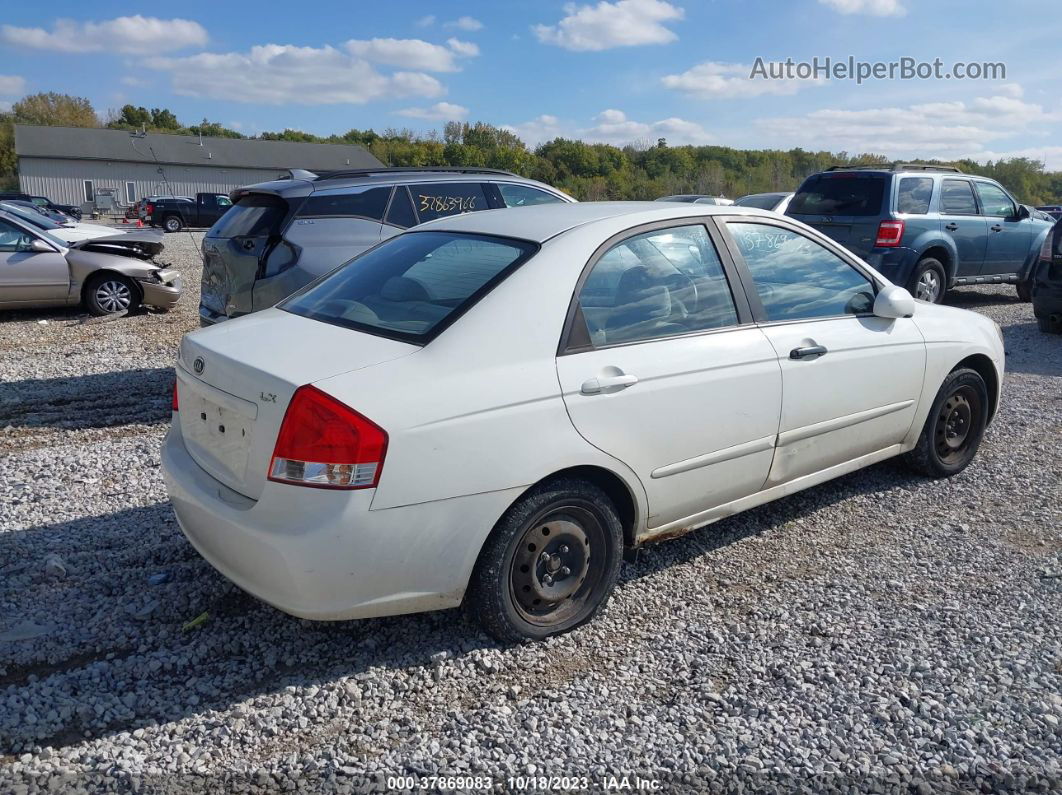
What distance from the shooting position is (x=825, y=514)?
4.78 metres

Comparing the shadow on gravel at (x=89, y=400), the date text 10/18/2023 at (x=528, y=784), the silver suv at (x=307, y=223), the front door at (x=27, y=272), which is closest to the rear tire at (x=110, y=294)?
the front door at (x=27, y=272)

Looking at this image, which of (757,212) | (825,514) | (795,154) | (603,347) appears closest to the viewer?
(603,347)

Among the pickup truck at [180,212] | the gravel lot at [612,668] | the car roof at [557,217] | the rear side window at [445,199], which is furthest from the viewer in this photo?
the pickup truck at [180,212]

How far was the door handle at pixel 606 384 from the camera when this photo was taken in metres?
3.30

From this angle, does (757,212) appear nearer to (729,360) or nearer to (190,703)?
(729,360)

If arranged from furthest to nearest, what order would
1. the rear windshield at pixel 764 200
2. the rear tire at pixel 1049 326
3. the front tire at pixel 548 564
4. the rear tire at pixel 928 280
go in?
the rear windshield at pixel 764 200, the rear tire at pixel 928 280, the rear tire at pixel 1049 326, the front tire at pixel 548 564

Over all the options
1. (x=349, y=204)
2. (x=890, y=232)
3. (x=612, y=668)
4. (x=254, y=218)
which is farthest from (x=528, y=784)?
(x=890, y=232)

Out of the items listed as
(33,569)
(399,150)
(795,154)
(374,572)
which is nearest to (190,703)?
(374,572)

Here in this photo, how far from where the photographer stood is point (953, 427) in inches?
Answer: 206

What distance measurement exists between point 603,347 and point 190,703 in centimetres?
202

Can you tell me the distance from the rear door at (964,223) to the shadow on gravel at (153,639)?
Result: 896cm

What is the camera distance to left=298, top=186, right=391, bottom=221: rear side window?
670cm

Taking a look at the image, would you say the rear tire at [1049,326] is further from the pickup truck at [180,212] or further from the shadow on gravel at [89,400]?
the pickup truck at [180,212]

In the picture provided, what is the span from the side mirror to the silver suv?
3.70 m
